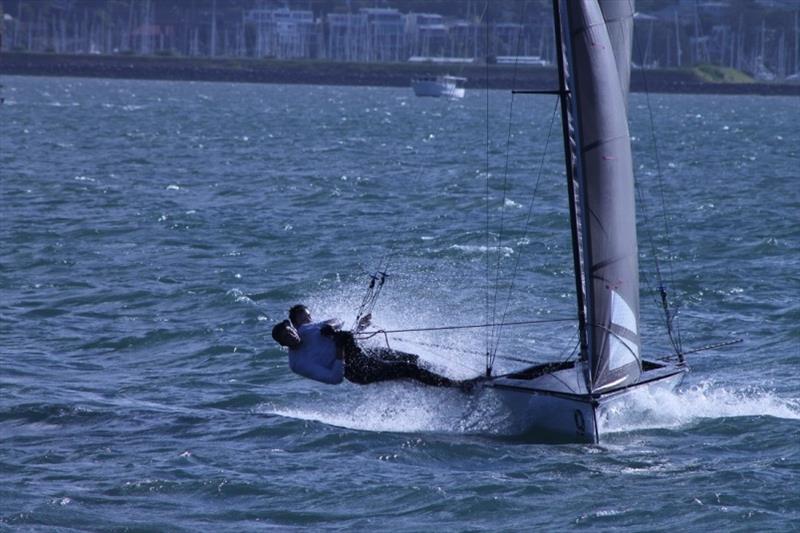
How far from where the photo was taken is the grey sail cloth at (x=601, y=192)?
15422 millimetres

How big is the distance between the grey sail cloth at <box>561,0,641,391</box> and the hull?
→ 0.65 ft

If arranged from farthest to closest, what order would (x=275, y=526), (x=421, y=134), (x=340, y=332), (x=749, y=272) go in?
1. (x=421, y=134)
2. (x=749, y=272)
3. (x=340, y=332)
4. (x=275, y=526)

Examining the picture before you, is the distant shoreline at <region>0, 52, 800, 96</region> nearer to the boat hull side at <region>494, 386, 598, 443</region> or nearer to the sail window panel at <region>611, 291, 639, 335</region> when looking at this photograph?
the sail window panel at <region>611, 291, 639, 335</region>

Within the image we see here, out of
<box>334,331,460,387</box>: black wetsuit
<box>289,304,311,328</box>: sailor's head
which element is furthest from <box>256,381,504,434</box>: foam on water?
<box>289,304,311,328</box>: sailor's head

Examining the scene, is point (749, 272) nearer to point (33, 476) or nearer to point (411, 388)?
point (411, 388)

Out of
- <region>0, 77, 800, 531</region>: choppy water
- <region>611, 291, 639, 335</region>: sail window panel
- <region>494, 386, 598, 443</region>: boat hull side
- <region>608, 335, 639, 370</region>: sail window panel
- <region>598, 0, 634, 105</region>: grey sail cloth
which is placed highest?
<region>598, 0, 634, 105</region>: grey sail cloth

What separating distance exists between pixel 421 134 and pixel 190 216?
42.6 meters

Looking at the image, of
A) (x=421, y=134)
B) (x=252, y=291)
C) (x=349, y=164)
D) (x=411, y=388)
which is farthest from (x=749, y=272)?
(x=421, y=134)

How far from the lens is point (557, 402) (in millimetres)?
15586

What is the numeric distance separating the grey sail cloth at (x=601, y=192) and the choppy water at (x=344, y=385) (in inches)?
30.2

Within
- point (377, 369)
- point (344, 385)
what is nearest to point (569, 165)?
point (377, 369)

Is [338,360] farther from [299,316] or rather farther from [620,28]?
[620,28]

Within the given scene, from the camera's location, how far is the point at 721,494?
14.0 m

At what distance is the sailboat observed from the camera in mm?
15453
